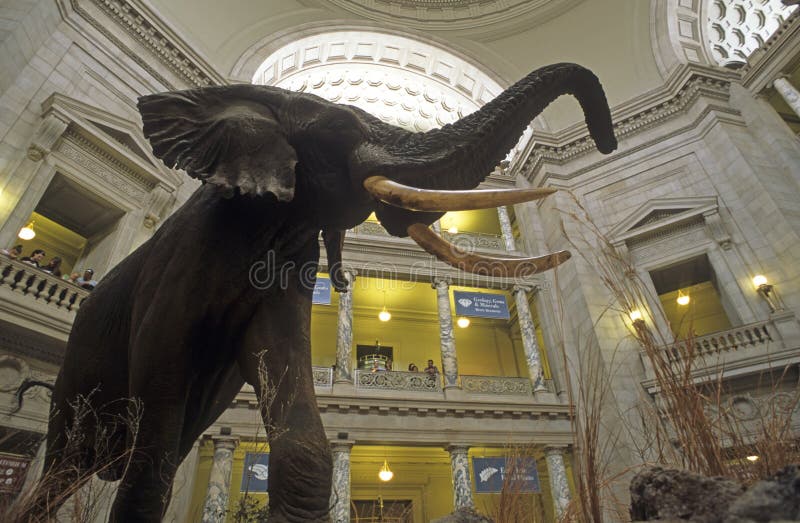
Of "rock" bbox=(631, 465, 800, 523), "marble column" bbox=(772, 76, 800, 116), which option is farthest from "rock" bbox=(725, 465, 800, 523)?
"marble column" bbox=(772, 76, 800, 116)

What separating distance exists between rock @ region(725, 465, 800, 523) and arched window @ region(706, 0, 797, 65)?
60.2 feet

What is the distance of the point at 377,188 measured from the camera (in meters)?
1.57

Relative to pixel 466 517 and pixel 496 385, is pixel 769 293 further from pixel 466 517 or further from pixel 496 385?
pixel 466 517

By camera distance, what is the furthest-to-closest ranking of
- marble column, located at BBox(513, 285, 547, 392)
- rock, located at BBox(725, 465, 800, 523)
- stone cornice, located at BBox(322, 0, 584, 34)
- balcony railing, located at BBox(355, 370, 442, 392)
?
stone cornice, located at BBox(322, 0, 584, 34), marble column, located at BBox(513, 285, 547, 392), balcony railing, located at BBox(355, 370, 442, 392), rock, located at BBox(725, 465, 800, 523)

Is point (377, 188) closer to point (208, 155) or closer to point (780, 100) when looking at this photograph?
point (208, 155)

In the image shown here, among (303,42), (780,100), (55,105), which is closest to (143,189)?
(55,105)

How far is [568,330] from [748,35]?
11.7m

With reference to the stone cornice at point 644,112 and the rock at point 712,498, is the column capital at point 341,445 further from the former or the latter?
the stone cornice at point 644,112

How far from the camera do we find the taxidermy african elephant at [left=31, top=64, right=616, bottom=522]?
4.84ft

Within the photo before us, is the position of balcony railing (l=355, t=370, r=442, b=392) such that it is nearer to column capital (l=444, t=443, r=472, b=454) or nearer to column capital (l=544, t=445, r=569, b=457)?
column capital (l=444, t=443, r=472, b=454)

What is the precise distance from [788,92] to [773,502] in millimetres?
14489

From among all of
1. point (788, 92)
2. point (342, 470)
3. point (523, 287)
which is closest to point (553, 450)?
point (523, 287)

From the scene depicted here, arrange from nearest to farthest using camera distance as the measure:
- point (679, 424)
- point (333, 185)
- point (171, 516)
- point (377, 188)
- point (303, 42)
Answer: point (679, 424) < point (377, 188) < point (333, 185) < point (171, 516) < point (303, 42)

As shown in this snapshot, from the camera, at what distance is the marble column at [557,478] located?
34.8 feet
